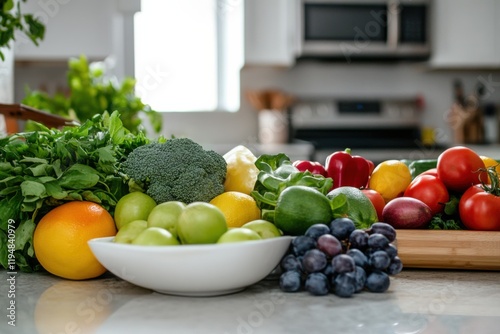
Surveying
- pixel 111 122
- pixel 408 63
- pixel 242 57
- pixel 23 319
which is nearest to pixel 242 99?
pixel 242 57

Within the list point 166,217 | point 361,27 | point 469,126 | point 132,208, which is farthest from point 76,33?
point 166,217

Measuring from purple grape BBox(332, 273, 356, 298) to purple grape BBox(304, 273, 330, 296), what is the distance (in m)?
0.01

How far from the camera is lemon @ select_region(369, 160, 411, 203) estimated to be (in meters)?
1.24

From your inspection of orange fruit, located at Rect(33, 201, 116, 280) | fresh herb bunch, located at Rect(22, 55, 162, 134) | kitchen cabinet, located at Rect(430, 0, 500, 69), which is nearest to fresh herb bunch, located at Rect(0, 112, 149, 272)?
orange fruit, located at Rect(33, 201, 116, 280)

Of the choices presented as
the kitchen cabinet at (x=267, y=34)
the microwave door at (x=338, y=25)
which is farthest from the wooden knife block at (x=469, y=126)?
the kitchen cabinet at (x=267, y=34)

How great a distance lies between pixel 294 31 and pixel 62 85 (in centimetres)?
160

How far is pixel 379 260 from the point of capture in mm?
916

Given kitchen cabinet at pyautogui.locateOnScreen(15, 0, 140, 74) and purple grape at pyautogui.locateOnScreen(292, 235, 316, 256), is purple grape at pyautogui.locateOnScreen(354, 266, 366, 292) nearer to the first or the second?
purple grape at pyautogui.locateOnScreen(292, 235, 316, 256)

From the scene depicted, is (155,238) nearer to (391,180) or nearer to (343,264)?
Answer: (343,264)

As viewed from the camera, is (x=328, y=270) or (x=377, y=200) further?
(x=377, y=200)

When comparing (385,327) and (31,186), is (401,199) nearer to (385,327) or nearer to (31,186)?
(385,327)

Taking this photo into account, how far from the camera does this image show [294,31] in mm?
4203

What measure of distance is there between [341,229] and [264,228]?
0.11 meters

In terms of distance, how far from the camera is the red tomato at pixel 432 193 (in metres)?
Answer: 1.16
